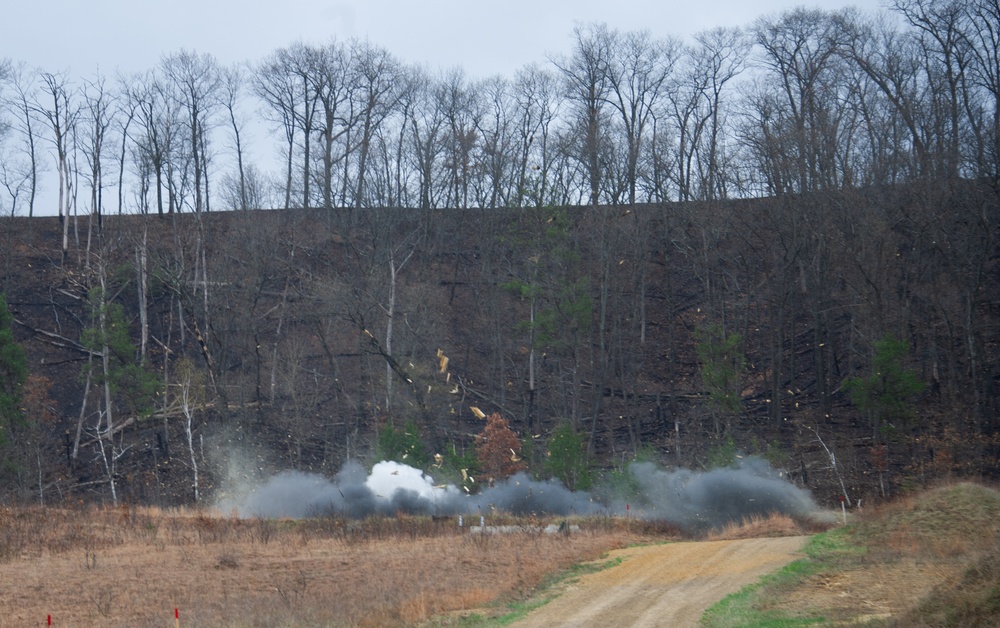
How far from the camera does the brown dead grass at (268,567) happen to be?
1727 centimetres

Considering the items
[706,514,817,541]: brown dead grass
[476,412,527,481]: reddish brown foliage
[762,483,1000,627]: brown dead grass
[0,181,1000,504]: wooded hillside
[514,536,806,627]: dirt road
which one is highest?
[0,181,1000,504]: wooded hillside

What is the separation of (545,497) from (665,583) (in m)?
18.9

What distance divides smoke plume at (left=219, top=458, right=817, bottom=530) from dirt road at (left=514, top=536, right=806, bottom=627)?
29.2ft

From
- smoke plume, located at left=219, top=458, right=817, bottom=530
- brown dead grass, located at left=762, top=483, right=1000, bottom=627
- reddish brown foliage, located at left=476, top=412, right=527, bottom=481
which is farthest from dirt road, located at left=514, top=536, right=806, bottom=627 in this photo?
reddish brown foliage, located at left=476, top=412, right=527, bottom=481

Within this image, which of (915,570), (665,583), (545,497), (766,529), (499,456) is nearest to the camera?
(915,570)

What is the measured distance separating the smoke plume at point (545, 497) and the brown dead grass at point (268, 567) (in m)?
4.07

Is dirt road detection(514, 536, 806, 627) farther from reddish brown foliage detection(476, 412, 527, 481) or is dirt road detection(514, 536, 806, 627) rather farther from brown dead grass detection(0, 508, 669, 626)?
reddish brown foliage detection(476, 412, 527, 481)

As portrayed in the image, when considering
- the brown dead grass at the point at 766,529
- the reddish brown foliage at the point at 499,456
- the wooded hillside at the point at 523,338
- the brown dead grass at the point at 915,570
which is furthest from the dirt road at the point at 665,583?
the wooded hillside at the point at 523,338

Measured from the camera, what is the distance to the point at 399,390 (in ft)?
162

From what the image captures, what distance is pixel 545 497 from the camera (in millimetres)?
36844

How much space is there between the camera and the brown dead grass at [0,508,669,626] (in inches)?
680

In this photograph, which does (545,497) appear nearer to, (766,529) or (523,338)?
(766,529)

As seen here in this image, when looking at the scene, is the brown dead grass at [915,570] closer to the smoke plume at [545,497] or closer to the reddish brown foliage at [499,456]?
the smoke plume at [545,497]

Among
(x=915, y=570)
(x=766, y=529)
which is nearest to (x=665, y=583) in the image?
(x=915, y=570)
